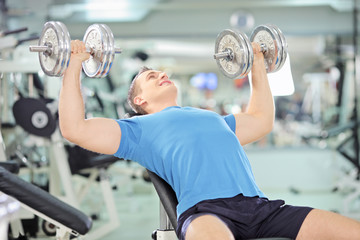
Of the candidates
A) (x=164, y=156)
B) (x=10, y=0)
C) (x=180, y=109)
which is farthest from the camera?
(x=10, y=0)

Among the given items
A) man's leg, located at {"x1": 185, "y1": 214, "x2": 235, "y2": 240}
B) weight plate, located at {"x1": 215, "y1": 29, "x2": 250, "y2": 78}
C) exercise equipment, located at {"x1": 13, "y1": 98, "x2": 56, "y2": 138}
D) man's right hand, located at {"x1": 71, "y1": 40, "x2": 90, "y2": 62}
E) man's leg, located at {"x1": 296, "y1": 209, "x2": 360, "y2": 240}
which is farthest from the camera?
exercise equipment, located at {"x1": 13, "y1": 98, "x2": 56, "y2": 138}

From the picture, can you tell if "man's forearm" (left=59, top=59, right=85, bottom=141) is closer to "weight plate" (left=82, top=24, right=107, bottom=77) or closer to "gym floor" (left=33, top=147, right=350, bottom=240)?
"weight plate" (left=82, top=24, right=107, bottom=77)

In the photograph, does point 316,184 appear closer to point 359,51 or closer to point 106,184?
point 359,51

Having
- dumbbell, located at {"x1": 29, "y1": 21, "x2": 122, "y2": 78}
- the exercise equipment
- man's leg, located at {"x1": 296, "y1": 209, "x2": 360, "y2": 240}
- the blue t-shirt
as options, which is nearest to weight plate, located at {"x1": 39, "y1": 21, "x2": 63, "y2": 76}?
dumbbell, located at {"x1": 29, "y1": 21, "x2": 122, "y2": 78}

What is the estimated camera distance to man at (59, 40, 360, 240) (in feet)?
5.22

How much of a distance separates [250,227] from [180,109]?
0.48 m

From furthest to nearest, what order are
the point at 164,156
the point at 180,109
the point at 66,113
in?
the point at 180,109 → the point at 164,156 → the point at 66,113

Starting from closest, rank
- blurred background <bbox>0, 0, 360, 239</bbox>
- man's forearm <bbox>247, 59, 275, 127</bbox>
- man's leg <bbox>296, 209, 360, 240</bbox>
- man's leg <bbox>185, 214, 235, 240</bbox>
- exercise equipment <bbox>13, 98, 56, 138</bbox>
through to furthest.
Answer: man's leg <bbox>185, 214, 235, 240</bbox>, man's leg <bbox>296, 209, 360, 240</bbox>, man's forearm <bbox>247, 59, 275, 127</bbox>, exercise equipment <bbox>13, 98, 56, 138</bbox>, blurred background <bbox>0, 0, 360, 239</bbox>

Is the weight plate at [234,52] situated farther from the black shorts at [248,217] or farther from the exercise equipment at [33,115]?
the exercise equipment at [33,115]

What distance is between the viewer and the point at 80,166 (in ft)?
12.0

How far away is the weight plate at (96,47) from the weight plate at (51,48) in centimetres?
14

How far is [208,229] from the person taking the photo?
150 cm

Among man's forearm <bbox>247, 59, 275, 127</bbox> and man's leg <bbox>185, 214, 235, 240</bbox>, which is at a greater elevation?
man's forearm <bbox>247, 59, 275, 127</bbox>

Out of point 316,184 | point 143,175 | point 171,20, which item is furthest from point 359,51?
point 143,175
